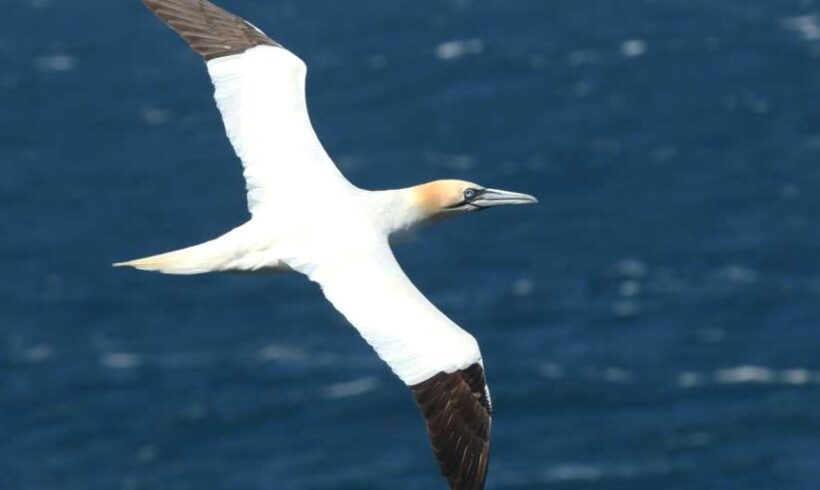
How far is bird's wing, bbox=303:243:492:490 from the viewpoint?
14172mm

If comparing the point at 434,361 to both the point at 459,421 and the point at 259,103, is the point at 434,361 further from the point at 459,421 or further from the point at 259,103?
the point at 259,103

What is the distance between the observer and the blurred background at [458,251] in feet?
102

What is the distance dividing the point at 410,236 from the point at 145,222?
19.5 metres

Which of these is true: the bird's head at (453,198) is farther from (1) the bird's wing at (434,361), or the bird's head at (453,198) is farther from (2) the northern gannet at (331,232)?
(1) the bird's wing at (434,361)

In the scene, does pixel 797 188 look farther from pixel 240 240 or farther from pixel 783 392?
pixel 240 240

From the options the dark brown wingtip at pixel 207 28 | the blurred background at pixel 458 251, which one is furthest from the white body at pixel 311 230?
the blurred background at pixel 458 251

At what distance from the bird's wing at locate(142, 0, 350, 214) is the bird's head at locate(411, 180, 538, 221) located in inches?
24.9

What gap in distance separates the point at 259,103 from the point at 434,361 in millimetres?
3610

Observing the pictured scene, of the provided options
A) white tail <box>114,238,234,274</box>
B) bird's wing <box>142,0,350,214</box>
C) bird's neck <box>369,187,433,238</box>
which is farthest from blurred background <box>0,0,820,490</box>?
white tail <box>114,238,234,274</box>

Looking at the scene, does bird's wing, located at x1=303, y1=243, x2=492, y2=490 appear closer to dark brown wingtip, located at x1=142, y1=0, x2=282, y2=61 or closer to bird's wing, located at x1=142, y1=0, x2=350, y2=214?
bird's wing, located at x1=142, y1=0, x2=350, y2=214

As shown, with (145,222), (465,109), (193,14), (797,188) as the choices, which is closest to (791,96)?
(797,188)

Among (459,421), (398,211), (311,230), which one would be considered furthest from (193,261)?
(459,421)

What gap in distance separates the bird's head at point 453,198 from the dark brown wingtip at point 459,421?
2.32 meters

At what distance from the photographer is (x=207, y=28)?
59.1 feet
